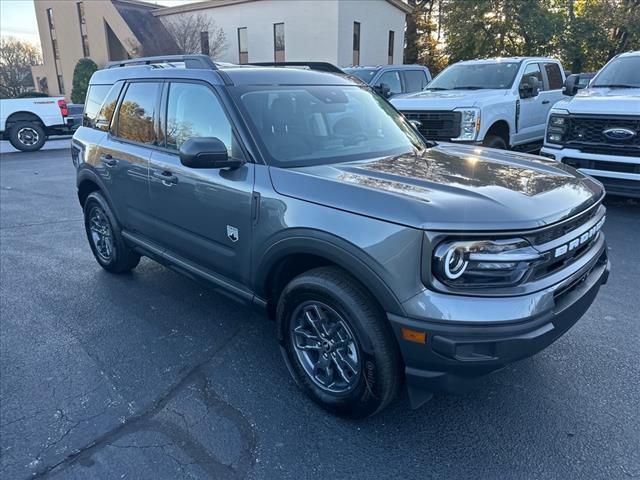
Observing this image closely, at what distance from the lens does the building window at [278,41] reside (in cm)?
2742

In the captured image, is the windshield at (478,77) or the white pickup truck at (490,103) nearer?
the white pickup truck at (490,103)

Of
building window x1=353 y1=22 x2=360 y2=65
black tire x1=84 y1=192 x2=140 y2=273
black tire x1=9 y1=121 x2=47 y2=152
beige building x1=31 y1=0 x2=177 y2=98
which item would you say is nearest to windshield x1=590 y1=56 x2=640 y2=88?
black tire x1=84 y1=192 x2=140 y2=273

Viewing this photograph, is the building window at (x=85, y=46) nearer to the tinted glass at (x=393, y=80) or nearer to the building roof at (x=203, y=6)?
the building roof at (x=203, y=6)

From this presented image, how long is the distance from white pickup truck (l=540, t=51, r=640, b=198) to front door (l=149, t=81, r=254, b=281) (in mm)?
5128

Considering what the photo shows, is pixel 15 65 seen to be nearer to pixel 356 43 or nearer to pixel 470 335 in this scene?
pixel 356 43

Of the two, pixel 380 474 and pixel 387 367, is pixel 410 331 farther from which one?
pixel 380 474

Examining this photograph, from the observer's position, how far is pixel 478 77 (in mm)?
Result: 8477

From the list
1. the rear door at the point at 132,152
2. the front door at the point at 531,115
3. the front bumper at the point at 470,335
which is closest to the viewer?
the front bumper at the point at 470,335

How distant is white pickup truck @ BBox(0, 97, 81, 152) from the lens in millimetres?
14242

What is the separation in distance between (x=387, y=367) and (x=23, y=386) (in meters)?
2.32

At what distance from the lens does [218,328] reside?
383 centimetres

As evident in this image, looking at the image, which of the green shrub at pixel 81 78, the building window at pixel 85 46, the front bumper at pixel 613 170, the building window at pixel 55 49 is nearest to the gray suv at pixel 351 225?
the front bumper at pixel 613 170

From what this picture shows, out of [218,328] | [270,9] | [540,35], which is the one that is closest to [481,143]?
[218,328]

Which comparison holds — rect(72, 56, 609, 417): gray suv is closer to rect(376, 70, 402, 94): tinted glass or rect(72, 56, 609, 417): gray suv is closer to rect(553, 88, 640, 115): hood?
rect(553, 88, 640, 115): hood
